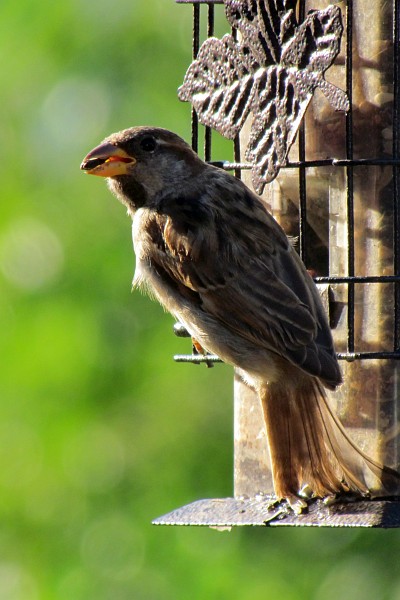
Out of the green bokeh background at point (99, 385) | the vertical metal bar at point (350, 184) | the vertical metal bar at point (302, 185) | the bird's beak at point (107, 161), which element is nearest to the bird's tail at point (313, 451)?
the vertical metal bar at point (350, 184)

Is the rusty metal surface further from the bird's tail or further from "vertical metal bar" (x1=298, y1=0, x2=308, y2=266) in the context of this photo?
"vertical metal bar" (x1=298, y1=0, x2=308, y2=266)

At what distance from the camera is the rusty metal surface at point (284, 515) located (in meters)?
5.24

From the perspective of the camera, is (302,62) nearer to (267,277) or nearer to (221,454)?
(267,277)

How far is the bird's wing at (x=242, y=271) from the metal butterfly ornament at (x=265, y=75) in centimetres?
25

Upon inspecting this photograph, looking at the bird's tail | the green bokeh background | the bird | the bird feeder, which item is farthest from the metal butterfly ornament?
the green bokeh background

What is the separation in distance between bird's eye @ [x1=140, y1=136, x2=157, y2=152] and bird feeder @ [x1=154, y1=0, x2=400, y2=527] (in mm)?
222

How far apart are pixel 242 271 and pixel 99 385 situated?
9.95 ft

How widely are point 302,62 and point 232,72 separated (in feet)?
1.33

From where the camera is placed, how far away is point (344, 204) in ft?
19.5

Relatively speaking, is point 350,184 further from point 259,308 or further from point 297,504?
point 297,504

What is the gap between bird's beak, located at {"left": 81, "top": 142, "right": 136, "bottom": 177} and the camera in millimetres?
5824

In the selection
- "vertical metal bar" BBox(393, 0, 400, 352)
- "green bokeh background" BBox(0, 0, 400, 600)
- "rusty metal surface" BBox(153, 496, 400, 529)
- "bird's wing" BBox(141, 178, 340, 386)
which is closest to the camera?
"rusty metal surface" BBox(153, 496, 400, 529)

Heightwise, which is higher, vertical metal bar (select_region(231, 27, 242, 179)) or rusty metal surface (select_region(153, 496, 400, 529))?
vertical metal bar (select_region(231, 27, 242, 179))

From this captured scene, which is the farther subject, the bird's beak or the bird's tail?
the bird's beak
